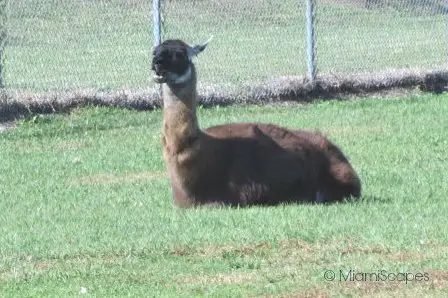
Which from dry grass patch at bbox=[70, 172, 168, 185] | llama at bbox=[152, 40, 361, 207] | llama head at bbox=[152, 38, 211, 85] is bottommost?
dry grass patch at bbox=[70, 172, 168, 185]

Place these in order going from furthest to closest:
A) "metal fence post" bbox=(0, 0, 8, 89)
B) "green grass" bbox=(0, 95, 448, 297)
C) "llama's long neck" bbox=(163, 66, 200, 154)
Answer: "metal fence post" bbox=(0, 0, 8, 89), "llama's long neck" bbox=(163, 66, 200, 154), "green grass" bbox=(0, 95, 448, 297)

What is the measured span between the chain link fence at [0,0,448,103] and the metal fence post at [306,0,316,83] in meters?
0.15

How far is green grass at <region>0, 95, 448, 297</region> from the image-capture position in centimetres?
807

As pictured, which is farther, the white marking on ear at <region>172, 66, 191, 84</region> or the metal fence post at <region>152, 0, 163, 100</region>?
the metal fence post at <region>152, 0, 163, 100</region>

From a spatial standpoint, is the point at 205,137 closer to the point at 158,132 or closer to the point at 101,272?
the point at 101,272

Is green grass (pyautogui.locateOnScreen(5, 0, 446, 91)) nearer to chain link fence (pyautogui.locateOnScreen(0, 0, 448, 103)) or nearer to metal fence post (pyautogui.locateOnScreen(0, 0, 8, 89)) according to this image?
chain link fence (pyautogui.locateOnScreen(0, 0, 448, 103))

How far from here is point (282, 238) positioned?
9.27 metres

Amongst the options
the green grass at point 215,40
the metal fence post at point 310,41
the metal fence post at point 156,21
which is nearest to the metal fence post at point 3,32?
the green grass at point 215,40

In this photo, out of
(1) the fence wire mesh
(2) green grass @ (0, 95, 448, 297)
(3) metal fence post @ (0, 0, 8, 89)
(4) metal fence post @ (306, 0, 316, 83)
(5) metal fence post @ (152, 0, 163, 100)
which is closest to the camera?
(2) green grass @ (0, 95, 448, 297)

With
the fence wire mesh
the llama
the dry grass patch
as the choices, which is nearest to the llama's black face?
the llama

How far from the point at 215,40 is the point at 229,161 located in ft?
35.8

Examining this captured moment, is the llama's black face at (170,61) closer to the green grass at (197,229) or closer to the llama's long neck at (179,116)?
the llama's long neck at (179,116)

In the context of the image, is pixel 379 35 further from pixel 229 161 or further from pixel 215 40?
pixel 229 161

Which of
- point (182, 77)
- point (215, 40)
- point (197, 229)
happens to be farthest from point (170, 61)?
point (215, 40)
